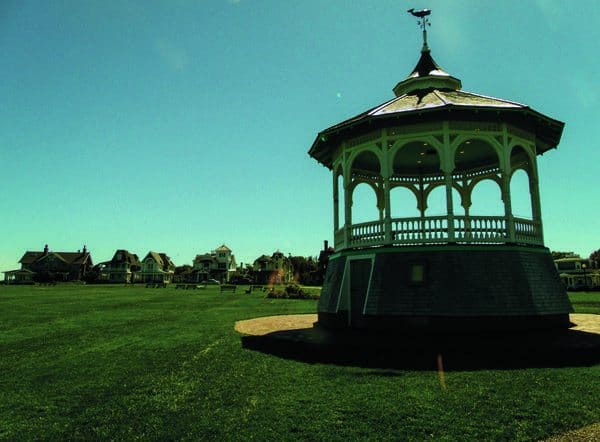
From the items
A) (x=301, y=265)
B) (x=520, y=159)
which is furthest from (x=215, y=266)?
(x=520, y=159)

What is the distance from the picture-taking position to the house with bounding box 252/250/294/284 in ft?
360

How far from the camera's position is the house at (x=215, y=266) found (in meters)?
123

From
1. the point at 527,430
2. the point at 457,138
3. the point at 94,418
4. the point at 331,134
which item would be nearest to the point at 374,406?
the point at 527,430

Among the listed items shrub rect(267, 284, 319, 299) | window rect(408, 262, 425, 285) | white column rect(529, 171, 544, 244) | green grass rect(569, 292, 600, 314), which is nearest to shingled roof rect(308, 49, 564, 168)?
white column rect(529, 171, 544, 244)

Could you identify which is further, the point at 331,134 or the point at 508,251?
the point at 331,134

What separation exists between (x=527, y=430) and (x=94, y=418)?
6639mm

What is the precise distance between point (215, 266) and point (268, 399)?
120 m

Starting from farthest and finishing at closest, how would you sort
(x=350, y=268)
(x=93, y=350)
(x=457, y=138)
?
(x=350, y=268) < (x=457, y=138) < (x=93, y=350)

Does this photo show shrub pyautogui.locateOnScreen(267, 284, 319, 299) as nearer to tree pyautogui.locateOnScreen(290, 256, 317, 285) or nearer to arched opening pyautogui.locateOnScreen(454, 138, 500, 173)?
arched opening pyautogui.locateOnScreen(454, 138, 500, 173)

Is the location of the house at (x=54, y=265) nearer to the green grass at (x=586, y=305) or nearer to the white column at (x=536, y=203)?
Answer: the green grass at (x=586, y=305)

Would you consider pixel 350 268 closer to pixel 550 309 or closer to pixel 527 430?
pixel 550 309

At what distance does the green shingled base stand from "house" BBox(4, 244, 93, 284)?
12833cm

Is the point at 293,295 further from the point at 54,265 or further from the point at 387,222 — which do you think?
the point at 54,265

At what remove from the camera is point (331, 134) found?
16688mm
